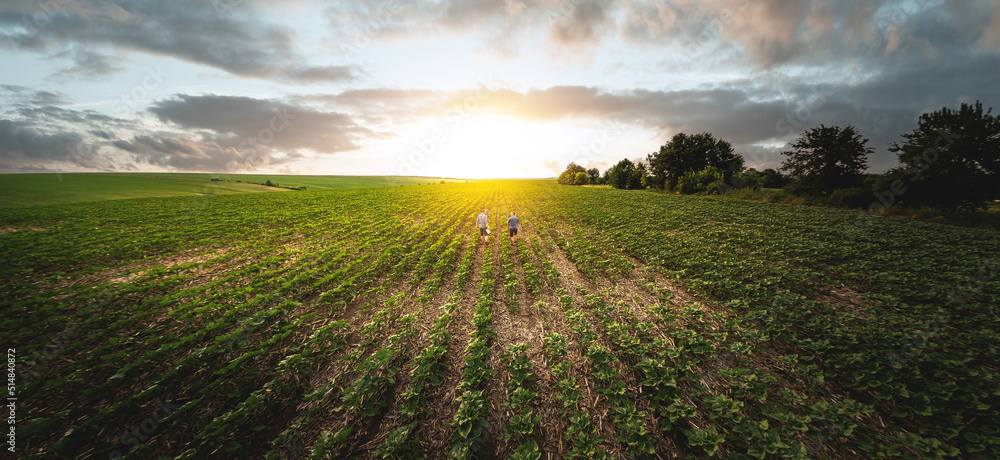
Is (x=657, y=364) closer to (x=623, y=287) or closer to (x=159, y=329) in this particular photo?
(x=623, y=287)

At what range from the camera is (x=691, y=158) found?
188ft

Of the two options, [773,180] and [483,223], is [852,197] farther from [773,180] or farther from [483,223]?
[773,180]

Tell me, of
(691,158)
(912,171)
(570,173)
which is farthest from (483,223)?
(570,173)

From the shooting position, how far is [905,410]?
4.74m

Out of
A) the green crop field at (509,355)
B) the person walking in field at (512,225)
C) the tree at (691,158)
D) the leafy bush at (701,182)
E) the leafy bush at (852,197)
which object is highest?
the tree at (691,158)

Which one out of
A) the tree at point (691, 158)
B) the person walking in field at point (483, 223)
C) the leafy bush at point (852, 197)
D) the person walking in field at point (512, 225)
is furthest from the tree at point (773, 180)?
the person walking in field at point (483, 223)

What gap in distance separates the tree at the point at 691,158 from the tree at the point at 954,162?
30.2m

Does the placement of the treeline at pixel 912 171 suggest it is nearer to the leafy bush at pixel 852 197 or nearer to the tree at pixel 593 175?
the leafy bush at pixel 852 197

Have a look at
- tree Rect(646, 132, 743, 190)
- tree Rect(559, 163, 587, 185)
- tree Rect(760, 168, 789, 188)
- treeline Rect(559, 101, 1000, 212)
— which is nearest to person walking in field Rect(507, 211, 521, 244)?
treeline Rect(559, 101, 1000, 212)

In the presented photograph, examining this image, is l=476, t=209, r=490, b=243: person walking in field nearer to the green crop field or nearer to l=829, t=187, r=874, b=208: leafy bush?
the green crop field

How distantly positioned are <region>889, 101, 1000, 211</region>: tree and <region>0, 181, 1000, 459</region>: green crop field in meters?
18.5

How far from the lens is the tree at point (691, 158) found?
2263 inches

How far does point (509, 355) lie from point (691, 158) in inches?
2667

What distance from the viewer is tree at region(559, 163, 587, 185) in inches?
3866
